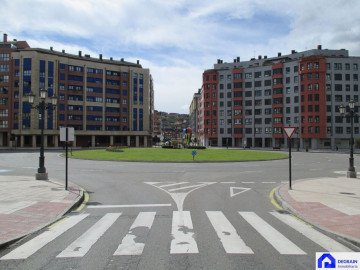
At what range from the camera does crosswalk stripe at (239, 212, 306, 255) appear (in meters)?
5.40

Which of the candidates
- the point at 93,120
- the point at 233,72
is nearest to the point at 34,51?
the point at 93,120

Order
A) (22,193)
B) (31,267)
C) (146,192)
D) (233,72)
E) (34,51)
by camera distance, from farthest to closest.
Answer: (233,72) → (34,51) → (146,192) → (22,193) → (31,267)

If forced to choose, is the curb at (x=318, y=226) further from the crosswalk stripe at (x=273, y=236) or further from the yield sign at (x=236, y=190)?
the yield sign at (x=236, y=190)

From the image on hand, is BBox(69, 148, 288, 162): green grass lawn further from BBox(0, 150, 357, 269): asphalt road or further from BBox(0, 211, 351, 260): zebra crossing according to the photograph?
BBox(0, 211, 351, 260): zebra crossing

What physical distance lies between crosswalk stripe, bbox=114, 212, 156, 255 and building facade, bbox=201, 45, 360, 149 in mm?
59953

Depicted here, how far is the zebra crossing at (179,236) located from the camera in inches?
210

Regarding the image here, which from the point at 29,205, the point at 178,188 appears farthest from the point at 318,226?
the point at 29,205

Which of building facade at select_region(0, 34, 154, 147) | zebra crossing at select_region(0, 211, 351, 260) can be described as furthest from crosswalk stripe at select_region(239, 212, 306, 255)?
building facade at select_region(0, 34, 154, 147)

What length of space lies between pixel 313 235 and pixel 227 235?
214 cm

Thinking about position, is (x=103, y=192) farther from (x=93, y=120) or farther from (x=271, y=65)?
(x=271, y=65)

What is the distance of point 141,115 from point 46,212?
82.0 m

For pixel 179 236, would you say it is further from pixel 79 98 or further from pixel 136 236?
pixel 79 98

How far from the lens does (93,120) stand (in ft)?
271
